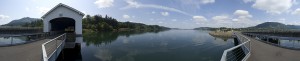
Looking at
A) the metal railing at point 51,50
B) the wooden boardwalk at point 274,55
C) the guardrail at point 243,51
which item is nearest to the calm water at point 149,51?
the guardrail at point 243,51

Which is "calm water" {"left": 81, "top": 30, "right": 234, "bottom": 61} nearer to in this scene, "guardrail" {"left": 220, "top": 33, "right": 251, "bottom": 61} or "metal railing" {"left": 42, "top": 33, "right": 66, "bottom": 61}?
"guardrail" {"left": 220, "top": 33, "right": 251, "bottom": 61}

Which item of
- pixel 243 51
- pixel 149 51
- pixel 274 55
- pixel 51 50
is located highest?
pixel 51 50

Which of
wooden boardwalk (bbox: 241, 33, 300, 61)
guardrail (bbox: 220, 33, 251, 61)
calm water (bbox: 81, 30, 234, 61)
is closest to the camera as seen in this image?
guardrail (bbox: 220, 33, 251, 61)

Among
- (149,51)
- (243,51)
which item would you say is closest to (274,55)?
(243,51)

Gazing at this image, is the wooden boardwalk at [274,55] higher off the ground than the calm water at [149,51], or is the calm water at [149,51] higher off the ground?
the wooden boardwalk at [274,55]

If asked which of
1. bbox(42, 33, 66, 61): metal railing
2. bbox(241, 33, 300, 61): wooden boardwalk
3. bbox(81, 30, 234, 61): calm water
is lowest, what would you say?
bbox(81, 30, 234, 61): calm water

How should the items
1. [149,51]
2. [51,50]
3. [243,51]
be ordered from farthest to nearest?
[149,51] < [243,51] < [51,50]

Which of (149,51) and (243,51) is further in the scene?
(149,51)

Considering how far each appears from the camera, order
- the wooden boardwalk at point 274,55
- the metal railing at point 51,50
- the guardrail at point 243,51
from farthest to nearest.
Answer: the wooden boardwalk at point 274,55 < the metal railing at point 51,50 < the guardrail at point 243,51

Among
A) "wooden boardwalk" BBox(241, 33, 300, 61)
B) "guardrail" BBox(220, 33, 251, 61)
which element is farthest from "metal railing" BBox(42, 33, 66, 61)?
"wooden boardwalk" BBox(241, 33, 300, 61)

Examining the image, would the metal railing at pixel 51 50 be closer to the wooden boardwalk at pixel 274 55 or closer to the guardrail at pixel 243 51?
the guardrail at pixel 243 51

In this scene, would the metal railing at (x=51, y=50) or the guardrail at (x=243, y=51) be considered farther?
the metal railing at (x=51, y=50)

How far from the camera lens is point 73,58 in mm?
19281

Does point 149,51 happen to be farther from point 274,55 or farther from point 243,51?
point 274,55
